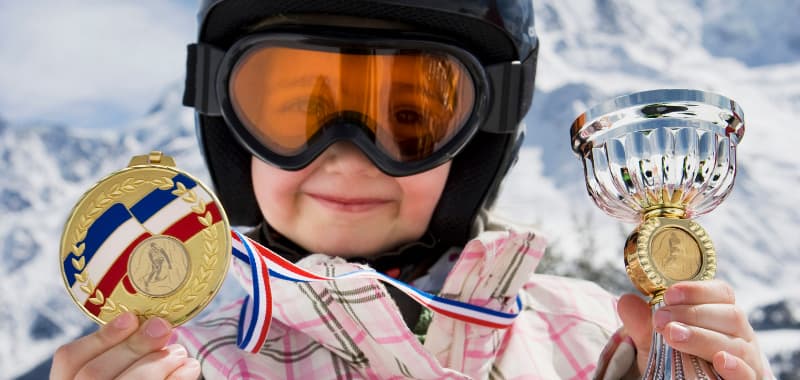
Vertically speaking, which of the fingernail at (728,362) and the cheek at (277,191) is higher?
the cheek at (277,191)

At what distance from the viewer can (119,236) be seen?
1.13 meters

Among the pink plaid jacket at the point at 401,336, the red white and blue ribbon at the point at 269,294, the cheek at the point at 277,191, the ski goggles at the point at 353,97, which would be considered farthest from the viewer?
the cheek at the point at 277,191

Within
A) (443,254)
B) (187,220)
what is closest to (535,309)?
(443,254)

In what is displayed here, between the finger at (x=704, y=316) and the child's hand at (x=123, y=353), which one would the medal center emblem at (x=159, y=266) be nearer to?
the child's hand at (x=123, y=353)

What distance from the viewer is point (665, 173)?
1.24 meters

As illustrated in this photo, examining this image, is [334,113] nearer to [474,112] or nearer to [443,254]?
[474,112]

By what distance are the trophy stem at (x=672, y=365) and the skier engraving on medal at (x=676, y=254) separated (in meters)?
0.06

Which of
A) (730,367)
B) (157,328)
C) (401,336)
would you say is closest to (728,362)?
(730,367)

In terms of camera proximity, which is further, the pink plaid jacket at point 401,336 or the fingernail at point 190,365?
the pink plaid jacket at point 401,336

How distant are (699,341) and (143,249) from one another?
0.88 meters

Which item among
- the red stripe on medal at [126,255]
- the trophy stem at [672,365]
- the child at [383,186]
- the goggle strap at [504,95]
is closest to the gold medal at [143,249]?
the red stripe on medal at [126,255]

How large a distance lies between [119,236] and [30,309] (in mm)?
71956

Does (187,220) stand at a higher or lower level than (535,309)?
higher

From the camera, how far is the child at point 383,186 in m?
1.52
